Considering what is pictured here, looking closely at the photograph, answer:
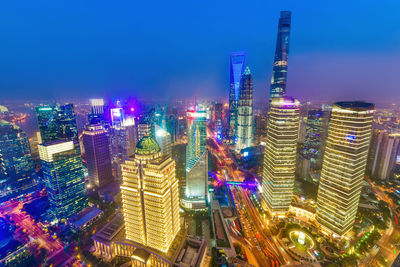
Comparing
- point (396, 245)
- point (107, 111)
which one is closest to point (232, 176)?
point (396, 245)

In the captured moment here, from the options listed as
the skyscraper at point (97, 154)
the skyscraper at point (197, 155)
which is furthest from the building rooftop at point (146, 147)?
the skyscraper at point (97, 154)

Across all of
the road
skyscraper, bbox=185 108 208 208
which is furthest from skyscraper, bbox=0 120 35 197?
the road

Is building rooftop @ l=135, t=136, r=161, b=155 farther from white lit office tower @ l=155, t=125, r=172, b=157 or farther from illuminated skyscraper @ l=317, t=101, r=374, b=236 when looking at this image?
illuminated skyscraper @ l=317, t=101, r=374, b=236

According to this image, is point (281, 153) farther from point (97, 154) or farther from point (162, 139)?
point (97, 154)

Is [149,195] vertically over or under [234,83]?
under

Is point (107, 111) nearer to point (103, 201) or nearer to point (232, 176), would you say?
A: point (103, 201)

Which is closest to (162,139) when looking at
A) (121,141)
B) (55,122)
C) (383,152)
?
(121,141)
